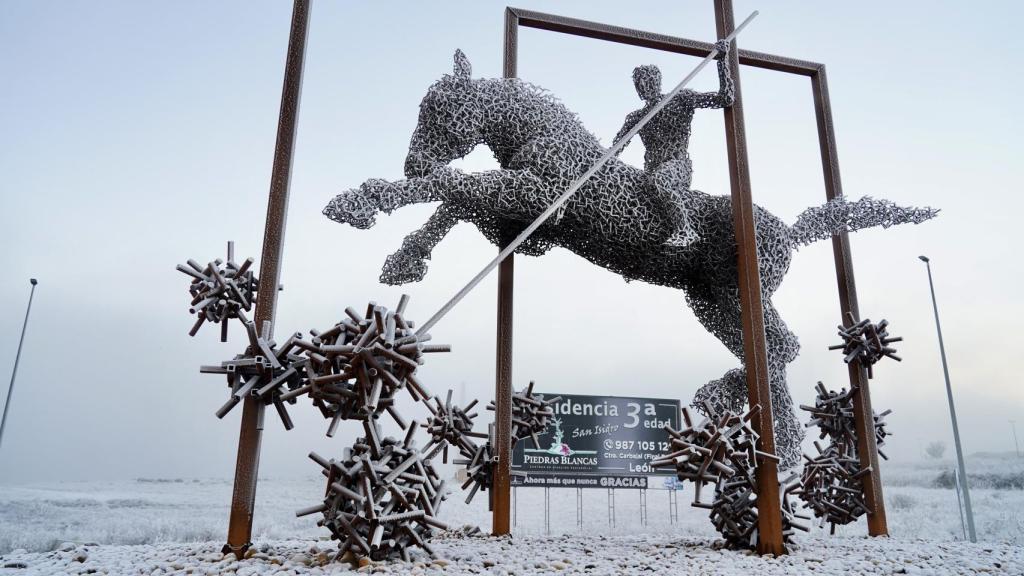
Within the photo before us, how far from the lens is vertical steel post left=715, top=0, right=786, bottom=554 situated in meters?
4.52

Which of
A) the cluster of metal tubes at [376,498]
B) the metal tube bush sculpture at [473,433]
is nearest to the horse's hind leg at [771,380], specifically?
the metal tube bush sculpture at [473,433]

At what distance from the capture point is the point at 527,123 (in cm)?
491

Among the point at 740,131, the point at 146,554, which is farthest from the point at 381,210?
the point at 740,131

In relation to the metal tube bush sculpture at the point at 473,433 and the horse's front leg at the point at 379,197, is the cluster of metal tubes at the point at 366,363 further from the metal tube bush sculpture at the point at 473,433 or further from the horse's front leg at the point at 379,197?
the metal tube bush sculpture at the point at 473,433

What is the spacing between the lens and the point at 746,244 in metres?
4.95

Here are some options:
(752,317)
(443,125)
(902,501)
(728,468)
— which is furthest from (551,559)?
(902,501)

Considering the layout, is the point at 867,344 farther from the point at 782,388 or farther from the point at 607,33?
the point at 607,33

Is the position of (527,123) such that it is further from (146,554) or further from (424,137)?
(146,554)

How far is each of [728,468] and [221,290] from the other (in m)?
3.12

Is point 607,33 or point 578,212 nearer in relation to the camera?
point 578,212

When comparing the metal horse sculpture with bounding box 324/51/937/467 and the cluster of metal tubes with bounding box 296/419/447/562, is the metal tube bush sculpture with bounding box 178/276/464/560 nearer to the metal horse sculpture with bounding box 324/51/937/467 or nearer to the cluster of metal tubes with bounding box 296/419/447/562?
the cluster of metal tubes with bounding box 296/419/447/562

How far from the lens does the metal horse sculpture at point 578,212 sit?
470 centimetres

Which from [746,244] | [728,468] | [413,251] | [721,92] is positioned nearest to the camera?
[728,468]

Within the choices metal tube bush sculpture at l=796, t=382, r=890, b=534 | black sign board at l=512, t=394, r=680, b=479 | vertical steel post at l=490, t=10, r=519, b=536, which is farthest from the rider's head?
black sign board at l=512, t=394, r=680, b=479
